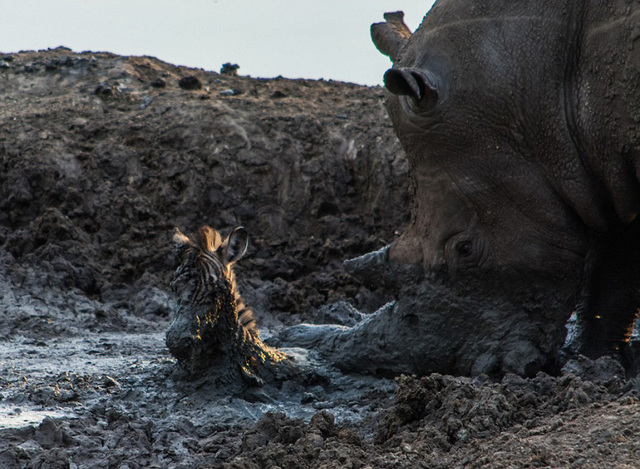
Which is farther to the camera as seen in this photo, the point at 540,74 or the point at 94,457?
the point at 540,74

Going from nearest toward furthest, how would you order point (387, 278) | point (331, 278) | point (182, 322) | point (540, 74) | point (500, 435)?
point (500, 435)
point (540, 74)
point (182, 322)
point (387, 278)
point (331, 278)

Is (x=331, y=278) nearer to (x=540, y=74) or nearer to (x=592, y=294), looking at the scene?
(x=592, y=294)

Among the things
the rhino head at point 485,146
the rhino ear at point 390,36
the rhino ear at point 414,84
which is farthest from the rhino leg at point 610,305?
the rhino ear at point 390,36

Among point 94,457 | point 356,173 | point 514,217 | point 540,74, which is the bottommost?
point 94,457

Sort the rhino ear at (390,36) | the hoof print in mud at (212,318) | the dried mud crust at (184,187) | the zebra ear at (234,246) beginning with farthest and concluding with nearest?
the dried mud crust at (184,187), the rhino ear at (390,36), the zebra ear at (234,246), the hoof print in mud at (212,318)

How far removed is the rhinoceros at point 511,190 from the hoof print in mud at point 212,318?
47 centimetres

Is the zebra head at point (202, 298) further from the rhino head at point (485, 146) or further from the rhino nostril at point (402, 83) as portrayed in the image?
the rhino nostril at point (402, 83)

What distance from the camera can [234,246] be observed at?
4.61 metres

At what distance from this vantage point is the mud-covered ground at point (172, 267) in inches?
127

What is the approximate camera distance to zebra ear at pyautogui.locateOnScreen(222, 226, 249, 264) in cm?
458

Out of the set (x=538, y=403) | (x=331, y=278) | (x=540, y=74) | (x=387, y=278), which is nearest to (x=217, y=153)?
(x=331, y=278)

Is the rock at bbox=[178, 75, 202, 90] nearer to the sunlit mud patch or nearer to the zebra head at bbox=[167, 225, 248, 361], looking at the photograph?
the zebra head at bbox=[167, 225, 248, 361]

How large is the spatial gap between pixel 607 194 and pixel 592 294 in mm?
798

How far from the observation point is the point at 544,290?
4445 mm
